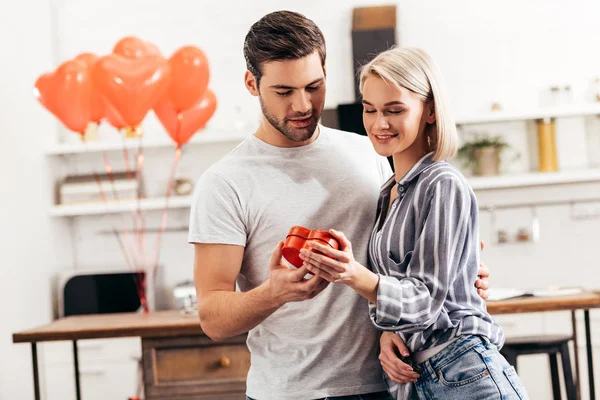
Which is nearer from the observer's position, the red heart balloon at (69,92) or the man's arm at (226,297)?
the man's arm at (226,297)

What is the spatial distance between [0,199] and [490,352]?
3.43 meters

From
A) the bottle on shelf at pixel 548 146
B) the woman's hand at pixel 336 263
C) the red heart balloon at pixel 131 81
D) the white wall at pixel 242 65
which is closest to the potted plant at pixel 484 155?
the bottle on shelf at pixel 548 146

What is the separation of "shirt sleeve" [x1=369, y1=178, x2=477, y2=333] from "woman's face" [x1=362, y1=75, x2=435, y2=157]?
5.7 inches

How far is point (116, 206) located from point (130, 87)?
1396 mm

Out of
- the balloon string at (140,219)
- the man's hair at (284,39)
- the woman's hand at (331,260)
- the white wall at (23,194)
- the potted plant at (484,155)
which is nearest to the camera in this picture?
the woman's hand at (331,260)

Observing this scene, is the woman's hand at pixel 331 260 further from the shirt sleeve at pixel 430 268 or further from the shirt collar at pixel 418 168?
the shirt collar at pixel 418 168

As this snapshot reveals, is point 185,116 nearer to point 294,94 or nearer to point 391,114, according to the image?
point 294,94

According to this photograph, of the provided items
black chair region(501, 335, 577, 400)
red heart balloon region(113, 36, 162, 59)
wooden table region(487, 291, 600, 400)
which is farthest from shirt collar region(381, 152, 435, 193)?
red heart balloon region(113, 36, 162, 59)

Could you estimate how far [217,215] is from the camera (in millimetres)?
1631

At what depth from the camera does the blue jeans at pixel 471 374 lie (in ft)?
4.83

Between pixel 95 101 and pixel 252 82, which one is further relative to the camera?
pixel 95 101

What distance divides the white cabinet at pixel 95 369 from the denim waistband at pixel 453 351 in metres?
3.15

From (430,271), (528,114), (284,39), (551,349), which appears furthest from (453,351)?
(528,114)

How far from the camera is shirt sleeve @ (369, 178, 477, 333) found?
1.39 m
